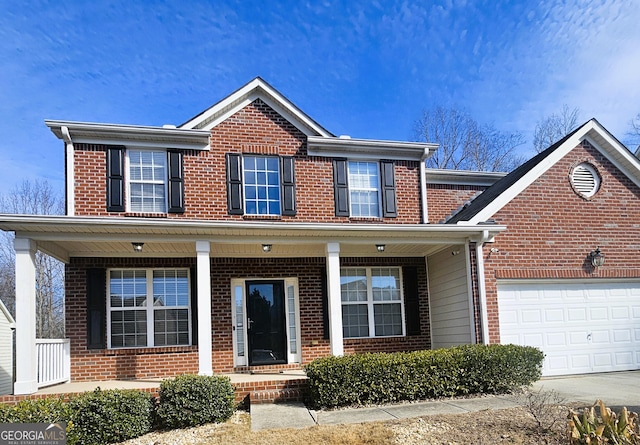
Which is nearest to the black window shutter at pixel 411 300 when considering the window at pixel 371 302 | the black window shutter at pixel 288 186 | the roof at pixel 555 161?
the window at pixel 371 302

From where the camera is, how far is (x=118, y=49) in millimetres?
11398

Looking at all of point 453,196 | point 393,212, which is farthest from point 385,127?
point 393,212

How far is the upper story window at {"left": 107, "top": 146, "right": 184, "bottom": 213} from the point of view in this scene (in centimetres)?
1106

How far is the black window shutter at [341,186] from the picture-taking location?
12.2m

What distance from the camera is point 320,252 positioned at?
464 inches

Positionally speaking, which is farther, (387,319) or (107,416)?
A: (387,319)

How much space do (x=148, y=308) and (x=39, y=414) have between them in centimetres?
394

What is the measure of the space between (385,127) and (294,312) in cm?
1336

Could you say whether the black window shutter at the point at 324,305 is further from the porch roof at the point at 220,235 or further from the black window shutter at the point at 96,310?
the black window shutter at the point at 96,310

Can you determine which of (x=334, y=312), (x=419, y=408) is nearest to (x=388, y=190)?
(x=334, y=312)

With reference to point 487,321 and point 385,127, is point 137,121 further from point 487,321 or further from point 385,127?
point 385,127

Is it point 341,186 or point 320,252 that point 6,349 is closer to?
point 320,252

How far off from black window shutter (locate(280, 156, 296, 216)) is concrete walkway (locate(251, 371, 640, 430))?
457 cm
